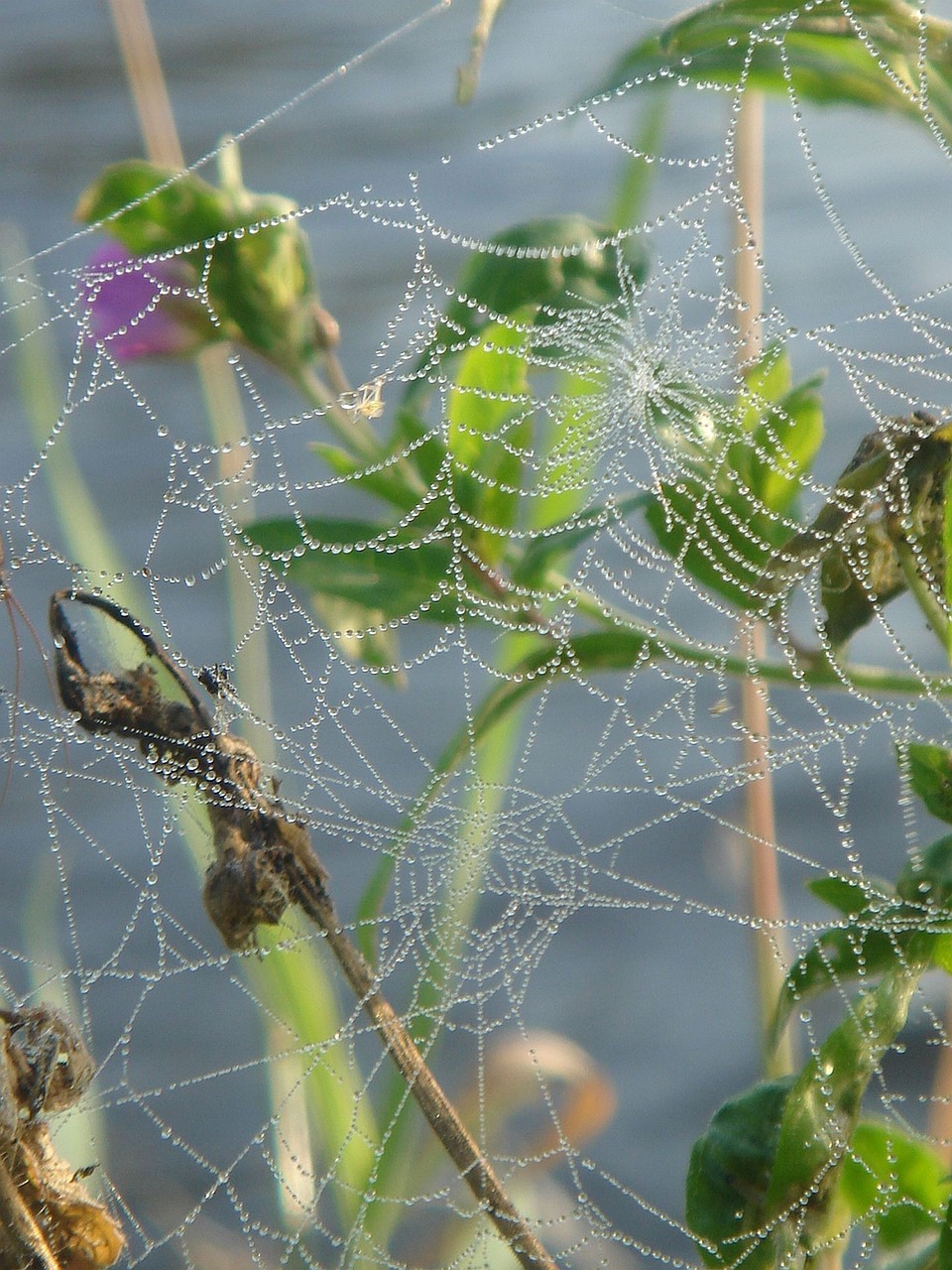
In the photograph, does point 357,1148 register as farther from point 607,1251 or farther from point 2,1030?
point 2,1030

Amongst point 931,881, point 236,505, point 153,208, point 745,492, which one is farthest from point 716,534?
point 236,505

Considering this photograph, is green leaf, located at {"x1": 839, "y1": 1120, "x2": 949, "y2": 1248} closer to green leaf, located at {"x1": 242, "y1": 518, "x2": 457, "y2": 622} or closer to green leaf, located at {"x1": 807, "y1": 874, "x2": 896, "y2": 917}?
green leaf, located at {"x1": 807, "y1": 874, "x2": 896, "y2": 917}

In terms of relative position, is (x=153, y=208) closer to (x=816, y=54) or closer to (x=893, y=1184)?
(x=816, y=54)

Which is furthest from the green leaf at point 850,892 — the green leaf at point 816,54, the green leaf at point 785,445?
the green leaf at point 816,54

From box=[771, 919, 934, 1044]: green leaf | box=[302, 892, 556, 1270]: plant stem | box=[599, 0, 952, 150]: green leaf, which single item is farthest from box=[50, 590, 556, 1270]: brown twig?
box=[599, 0, 952, 150]: green leaf

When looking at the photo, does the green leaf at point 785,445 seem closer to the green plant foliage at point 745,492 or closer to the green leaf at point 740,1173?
the green plant foliage at point 745,492

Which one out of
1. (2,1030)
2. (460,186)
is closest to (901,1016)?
(2,1030)
